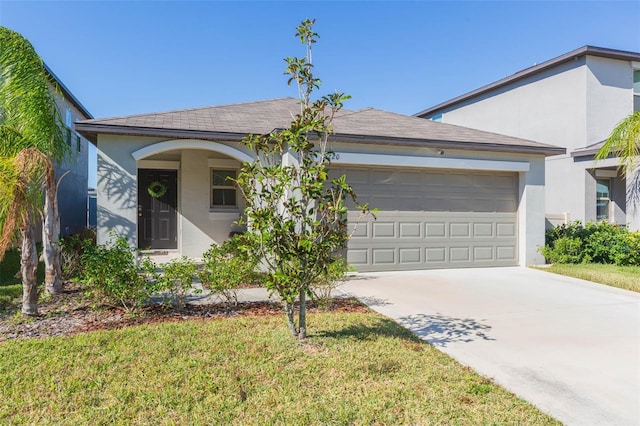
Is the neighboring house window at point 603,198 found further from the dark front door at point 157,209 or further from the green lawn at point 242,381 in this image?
the dark front door at point 157,209

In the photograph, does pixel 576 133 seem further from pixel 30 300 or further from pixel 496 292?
pixel 30 300

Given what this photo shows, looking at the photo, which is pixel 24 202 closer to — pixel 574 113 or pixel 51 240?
pixel 51 240

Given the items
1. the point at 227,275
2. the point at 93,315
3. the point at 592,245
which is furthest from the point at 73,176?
the point at 592,245

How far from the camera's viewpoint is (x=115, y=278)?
515cm

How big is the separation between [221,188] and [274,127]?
2924 mm

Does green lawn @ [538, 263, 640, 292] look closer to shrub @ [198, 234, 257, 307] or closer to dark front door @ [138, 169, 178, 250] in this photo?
shrub @ [198, 234, 257, 307]

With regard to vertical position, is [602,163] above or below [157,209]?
above

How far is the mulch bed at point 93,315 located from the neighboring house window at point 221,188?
5.21 meters

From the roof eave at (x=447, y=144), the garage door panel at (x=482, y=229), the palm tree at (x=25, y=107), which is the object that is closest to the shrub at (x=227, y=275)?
the palm tree at (x=25, y=107)

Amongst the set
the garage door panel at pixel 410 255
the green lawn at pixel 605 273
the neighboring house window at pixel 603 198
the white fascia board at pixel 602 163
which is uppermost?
the white fascia board at pixel 602 163

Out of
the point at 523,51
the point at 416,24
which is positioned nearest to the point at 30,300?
the point at 416,24

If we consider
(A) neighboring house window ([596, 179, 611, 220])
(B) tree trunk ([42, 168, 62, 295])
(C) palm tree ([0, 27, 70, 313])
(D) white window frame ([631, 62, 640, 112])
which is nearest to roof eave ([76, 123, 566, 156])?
(C) palm tree ([0, 27, 70, 313])

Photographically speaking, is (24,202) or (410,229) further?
(410,229)

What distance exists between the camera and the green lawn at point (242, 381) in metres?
2.89
